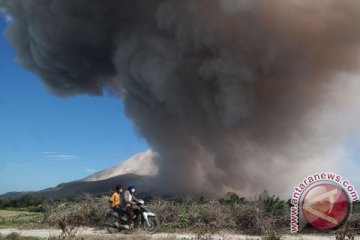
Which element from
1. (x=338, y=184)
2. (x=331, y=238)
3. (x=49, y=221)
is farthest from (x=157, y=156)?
(x=338, y=184)

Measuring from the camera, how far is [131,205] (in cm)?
1338

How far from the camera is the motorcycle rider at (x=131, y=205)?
13.3m

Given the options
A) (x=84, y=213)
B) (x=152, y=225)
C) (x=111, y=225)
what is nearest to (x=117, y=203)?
(x=111, y=225)

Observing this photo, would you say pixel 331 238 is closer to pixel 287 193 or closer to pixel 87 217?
pixel 87 217

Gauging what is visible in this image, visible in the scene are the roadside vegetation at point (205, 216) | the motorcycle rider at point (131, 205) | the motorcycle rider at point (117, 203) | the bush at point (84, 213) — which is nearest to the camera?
the motorcycle rider at point (131, 205)

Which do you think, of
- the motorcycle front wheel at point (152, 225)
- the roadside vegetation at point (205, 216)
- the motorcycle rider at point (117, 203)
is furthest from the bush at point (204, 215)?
the motorcycle rider at point (117, 203)

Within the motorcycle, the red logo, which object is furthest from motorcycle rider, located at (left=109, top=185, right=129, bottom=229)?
the red logo

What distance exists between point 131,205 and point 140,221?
617 mm

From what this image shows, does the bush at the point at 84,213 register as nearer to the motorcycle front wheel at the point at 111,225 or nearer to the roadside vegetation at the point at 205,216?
the roadside vegetation at the point at 205,216

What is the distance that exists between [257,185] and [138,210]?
2396cm

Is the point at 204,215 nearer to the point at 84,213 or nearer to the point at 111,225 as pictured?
the point at 111,225

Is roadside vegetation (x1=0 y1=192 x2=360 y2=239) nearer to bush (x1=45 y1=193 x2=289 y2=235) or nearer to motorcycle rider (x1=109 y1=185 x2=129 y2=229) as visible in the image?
bush (x1=45 y1=193 x2=289 y2=235)

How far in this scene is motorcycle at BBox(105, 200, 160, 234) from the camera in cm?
1340

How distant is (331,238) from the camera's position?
13.1m
